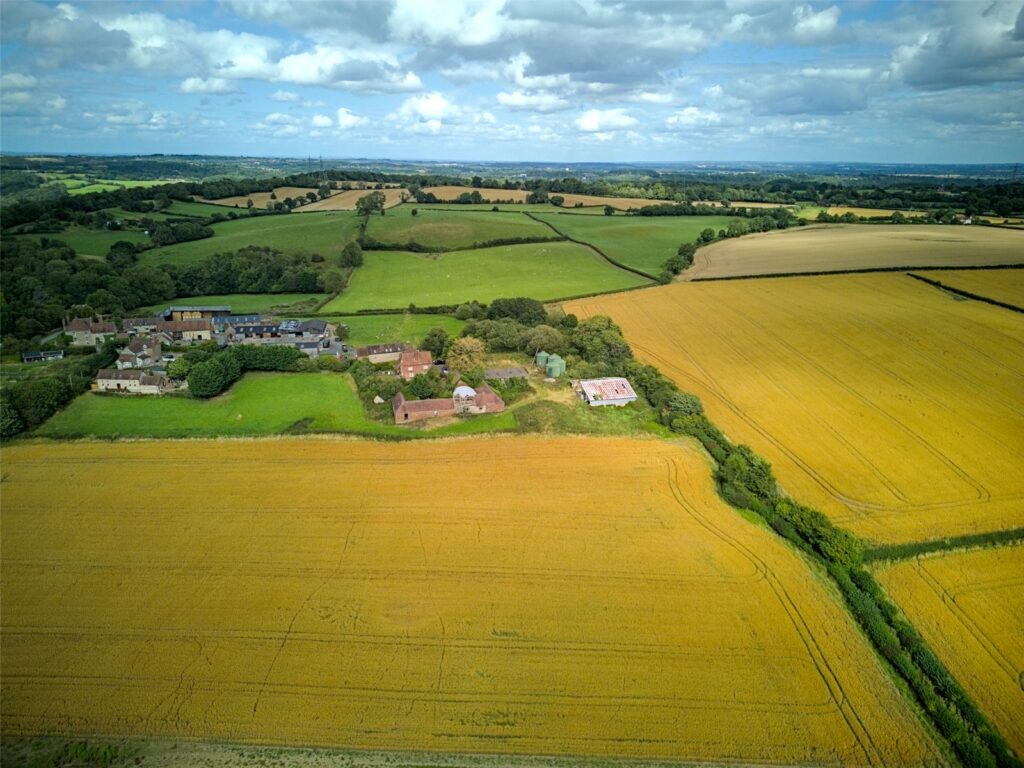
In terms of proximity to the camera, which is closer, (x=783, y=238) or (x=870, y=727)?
(x=870, y=727)

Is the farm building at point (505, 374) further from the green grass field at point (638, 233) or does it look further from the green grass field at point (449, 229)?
the green grass field at point (449, 229)

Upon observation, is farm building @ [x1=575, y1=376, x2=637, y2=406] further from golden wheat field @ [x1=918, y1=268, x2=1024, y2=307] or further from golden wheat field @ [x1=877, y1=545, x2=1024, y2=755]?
golden wheat field @ [x1=918, y1=268, x2=1024, y2=307]

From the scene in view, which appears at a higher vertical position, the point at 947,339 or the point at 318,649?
the point at 947,339

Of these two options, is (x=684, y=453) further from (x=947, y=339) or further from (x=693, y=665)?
(x=947, y=339)

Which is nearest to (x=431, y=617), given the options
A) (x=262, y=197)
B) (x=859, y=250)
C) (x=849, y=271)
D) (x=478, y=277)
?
(x=478, y=277)

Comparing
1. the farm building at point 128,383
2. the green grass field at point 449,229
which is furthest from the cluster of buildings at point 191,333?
the green grass field at point 449,229

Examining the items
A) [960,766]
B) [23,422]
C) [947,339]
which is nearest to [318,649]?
[960,766]

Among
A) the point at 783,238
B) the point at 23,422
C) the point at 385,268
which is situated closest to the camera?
the point at 23,422
